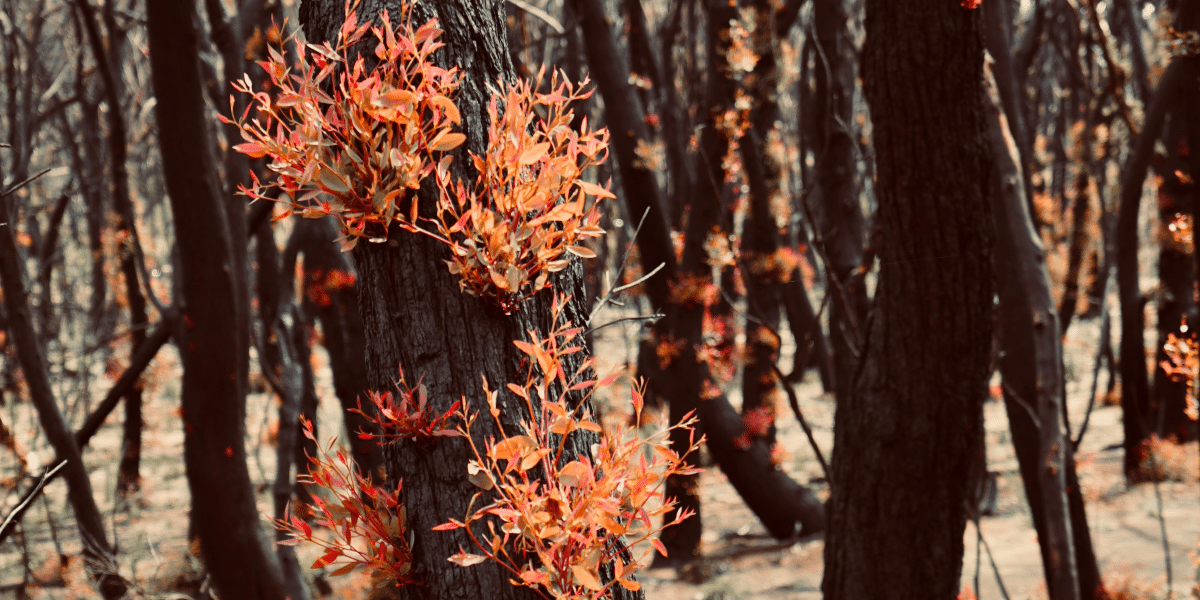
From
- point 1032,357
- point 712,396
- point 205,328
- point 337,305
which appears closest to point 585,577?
point 205,328

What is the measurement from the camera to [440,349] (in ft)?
3.52

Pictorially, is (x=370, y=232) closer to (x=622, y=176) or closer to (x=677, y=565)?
(x=622, y=176)

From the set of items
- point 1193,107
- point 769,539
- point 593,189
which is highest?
point 1193,107

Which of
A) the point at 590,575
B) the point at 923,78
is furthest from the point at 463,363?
the point at 923,78

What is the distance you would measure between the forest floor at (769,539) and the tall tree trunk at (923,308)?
2.30ft

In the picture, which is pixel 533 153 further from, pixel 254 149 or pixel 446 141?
pixel 254 149

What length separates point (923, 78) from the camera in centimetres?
225

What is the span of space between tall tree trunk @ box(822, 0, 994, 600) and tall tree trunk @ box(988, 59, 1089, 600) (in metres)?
0.47

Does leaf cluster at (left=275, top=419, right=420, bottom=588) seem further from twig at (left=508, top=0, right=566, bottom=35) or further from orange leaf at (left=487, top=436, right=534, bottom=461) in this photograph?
twig at (left=508, top=0, right=566, bottom=35)

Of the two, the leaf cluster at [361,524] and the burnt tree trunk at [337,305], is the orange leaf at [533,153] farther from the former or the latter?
the burnt tree trunk at [337,305]

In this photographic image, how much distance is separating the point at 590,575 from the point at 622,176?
4021 mm

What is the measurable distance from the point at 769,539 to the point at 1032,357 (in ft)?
10.8

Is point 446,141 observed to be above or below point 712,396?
above

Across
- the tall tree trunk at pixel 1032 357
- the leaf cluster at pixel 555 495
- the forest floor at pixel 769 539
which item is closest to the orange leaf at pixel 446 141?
the leaf cluster at pixel 555 495
